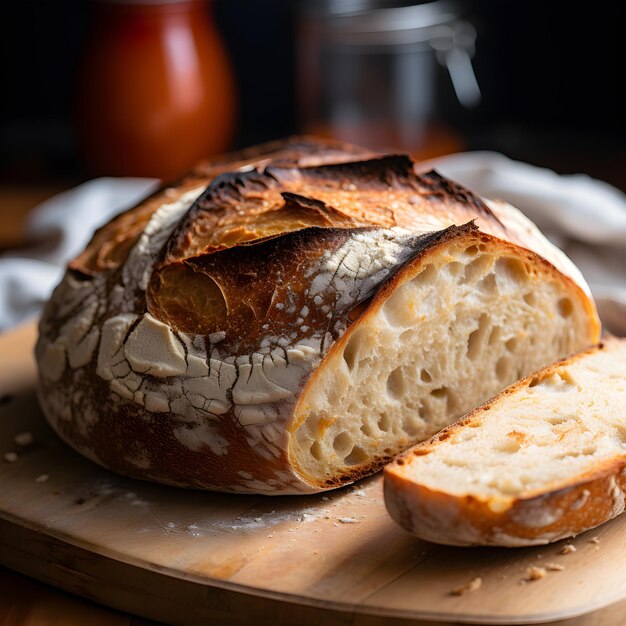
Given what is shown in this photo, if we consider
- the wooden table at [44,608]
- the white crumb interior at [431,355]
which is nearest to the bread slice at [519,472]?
the white crumb interior at [431,355]

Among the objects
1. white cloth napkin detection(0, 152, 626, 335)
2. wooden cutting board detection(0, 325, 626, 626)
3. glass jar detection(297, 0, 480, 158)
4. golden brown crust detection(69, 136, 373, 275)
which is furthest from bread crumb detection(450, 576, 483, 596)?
glass jar detection(297, 0, 480, 158)

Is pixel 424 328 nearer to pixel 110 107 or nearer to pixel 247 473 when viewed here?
pixel 247 473

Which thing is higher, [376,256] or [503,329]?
[376,256]

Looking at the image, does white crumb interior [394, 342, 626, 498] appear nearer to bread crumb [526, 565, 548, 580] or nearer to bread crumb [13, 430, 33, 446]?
bread crumb [526, 565, 548, 580]

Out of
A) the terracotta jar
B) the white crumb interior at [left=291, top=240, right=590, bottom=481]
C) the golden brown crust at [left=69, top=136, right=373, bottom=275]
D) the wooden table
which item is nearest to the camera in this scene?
the wooden table

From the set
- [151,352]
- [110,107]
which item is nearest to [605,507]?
[151,352]

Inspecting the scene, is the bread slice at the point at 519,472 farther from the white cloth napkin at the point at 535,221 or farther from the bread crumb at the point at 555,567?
the white cloth napkin at the point at 535,221

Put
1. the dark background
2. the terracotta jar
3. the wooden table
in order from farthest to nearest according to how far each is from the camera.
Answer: the dark background → the terracotta jar → the wooden table
